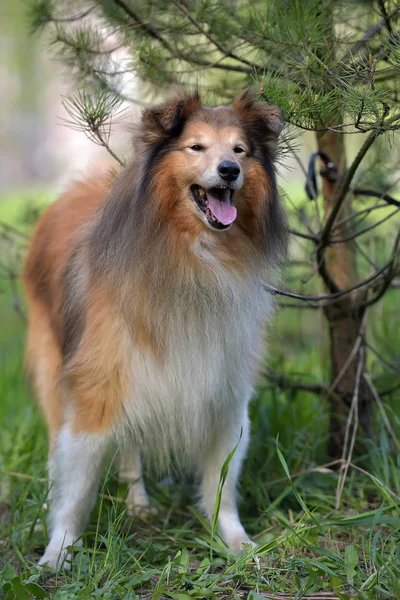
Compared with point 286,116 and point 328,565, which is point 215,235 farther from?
point 328,565

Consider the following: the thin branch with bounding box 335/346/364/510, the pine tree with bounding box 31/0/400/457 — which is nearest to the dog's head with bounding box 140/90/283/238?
the pine tree with bounding box 31/0/400/457

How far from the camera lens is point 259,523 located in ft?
12.0

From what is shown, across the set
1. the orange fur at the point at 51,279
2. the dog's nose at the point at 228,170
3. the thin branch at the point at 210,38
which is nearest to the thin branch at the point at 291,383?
the orange fur at the point at 51,279

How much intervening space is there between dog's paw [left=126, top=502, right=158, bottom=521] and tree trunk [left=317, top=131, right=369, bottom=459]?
3.39 ft

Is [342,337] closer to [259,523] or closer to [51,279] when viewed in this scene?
[259,523]

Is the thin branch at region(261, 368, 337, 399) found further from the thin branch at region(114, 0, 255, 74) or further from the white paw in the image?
the thin branch at region(114, 0, 255, 74)

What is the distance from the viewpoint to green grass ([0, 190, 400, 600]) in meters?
2.67

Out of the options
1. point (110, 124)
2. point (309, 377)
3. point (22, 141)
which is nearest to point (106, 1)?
point (110, 124)

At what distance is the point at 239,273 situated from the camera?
10.5 feet

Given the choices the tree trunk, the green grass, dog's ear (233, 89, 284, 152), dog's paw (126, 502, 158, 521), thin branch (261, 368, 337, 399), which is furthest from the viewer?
thin branch (261, 368, 337, 399)

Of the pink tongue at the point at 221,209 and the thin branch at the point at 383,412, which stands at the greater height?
the pink tongue at the point at 221,209

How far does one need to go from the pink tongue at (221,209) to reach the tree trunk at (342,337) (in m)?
1.04

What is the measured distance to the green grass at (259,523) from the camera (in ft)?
8.77

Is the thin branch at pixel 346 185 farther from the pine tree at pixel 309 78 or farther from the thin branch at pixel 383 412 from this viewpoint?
the thin branch at pixel 383 412
